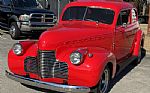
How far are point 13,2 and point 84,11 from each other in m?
7.45

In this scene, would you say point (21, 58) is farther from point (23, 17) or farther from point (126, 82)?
point (23, 17)

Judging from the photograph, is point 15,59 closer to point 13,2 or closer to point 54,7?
point 13,2

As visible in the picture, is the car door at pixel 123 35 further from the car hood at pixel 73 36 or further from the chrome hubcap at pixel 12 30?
the chrome hubcap at pixel 12 30

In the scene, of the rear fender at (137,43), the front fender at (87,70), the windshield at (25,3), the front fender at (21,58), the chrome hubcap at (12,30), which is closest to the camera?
the front fender at (87,70)

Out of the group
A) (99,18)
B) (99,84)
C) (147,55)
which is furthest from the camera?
(147,55)

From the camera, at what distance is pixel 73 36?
6.27m

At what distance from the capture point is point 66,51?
234 inches

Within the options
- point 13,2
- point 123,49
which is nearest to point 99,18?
point 123,49

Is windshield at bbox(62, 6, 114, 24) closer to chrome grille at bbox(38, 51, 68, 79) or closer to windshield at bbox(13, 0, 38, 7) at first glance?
chrome grille at bbox(38, 51, 68, 79)

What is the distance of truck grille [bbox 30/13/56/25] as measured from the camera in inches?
524

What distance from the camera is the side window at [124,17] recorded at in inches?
296

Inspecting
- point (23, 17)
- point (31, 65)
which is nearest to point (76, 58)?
point (31, 65)

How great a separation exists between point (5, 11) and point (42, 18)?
1.92 metres

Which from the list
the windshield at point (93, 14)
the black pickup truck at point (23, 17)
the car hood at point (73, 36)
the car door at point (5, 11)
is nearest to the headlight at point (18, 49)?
the car hood at point (73, 36)
